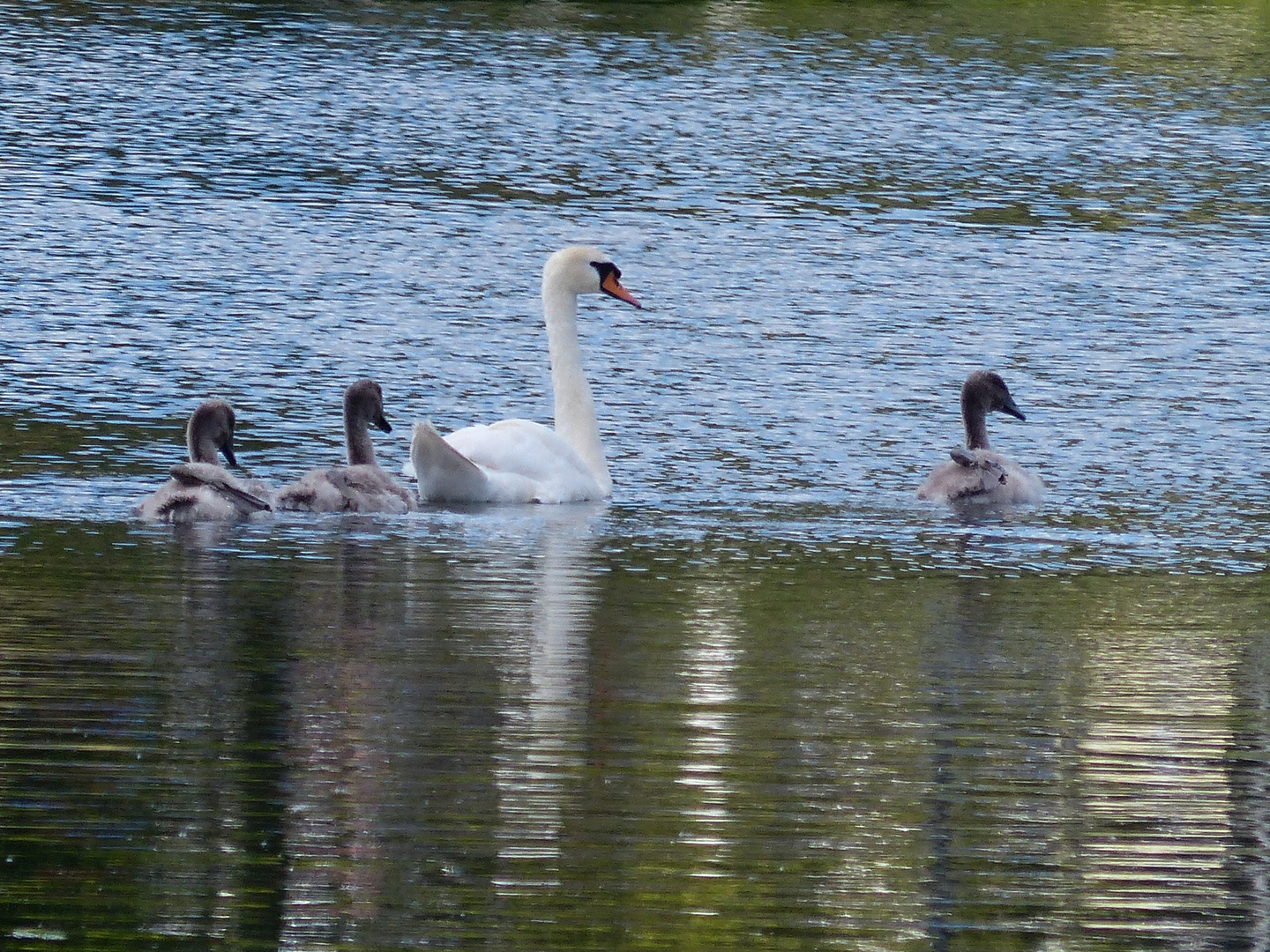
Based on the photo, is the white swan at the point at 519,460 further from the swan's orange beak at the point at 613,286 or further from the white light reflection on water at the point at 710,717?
the white light reflection on water at the point at 710,717

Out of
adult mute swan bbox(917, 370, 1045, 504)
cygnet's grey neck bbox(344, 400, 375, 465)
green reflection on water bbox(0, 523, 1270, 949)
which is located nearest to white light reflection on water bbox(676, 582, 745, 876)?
green reflection on water bbox(0, 523, 1270, 949)

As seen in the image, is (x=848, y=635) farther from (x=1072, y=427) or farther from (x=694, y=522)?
(x=1072, y=427)

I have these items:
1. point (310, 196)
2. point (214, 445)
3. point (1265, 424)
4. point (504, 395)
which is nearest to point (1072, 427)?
point (1265, 424)

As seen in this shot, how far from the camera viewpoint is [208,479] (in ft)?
42.4

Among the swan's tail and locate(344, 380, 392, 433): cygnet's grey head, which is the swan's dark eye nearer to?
locate(344, 380, 392, 433): cygnet's grey head

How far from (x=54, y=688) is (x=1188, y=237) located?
1987 centimetres

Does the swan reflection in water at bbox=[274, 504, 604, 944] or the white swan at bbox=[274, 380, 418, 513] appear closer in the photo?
the swan reflection in water at bbox=[274, 504, 604, 944]

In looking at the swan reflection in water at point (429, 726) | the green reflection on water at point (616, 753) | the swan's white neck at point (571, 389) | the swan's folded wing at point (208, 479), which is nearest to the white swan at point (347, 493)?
the swan's folded wing at point (208, 479)

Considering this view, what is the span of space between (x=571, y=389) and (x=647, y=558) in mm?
3387

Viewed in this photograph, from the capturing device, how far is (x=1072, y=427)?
17.3m

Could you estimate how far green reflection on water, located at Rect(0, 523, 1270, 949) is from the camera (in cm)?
675

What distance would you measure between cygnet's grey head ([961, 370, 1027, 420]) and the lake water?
0.43 m

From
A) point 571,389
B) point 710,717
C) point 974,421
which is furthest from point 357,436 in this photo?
point 710,717

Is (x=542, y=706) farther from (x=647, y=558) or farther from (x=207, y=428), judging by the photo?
(x=207, y=428)
